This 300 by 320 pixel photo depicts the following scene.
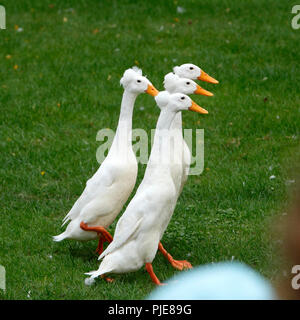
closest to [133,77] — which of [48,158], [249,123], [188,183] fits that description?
[188,183]

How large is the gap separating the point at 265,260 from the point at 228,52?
5071mm

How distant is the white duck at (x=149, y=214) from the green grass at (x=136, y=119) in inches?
8.6

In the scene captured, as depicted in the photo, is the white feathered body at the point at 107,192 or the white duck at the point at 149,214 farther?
the white feathered body at the point at 107,192

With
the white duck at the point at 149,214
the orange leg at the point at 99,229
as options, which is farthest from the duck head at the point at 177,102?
the orange leg at the point at 99,229

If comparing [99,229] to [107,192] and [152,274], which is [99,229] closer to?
[107,192]

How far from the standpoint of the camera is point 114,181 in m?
4.76

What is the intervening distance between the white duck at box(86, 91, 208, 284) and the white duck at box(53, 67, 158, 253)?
33cm

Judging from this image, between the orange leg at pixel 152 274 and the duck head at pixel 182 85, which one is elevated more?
the duck head at pixel 182 85

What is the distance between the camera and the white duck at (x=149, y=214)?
4344mm

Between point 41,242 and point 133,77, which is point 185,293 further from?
point 41,242

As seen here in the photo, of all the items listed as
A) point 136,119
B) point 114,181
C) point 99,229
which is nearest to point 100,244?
point 99,229

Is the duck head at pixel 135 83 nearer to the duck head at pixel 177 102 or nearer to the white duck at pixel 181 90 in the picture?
the white duck at pixel 181 90

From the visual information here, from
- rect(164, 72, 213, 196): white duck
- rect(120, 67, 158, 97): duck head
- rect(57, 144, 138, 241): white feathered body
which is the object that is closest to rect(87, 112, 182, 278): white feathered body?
rect(57, 144, 138, 241): white feathered body

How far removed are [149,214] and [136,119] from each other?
11.8ft
